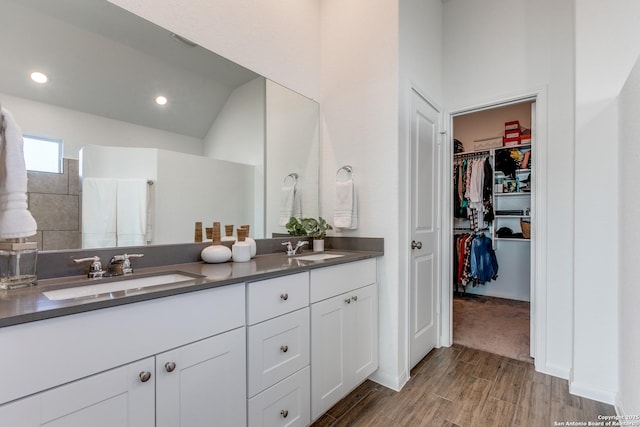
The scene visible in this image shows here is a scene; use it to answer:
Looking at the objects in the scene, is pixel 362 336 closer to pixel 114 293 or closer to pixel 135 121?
pixel 114 293

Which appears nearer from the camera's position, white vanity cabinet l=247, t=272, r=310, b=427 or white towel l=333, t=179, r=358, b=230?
white vanity cabinet l=247, t=272, r=310, b=427

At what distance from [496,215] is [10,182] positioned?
4434mm

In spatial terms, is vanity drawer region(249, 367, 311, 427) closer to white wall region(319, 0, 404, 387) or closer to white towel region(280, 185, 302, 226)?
white wall region(319, 0, 404, 387)

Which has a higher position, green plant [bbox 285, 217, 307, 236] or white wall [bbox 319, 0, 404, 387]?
white wall [bbox 319, 0, 404, 387]

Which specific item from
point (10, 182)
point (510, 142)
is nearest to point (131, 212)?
point (10, 182)

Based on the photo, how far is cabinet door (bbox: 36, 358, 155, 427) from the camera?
76cm

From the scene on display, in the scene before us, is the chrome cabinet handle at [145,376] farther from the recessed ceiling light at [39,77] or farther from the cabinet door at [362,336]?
the recessed ceiling light at [39,77]

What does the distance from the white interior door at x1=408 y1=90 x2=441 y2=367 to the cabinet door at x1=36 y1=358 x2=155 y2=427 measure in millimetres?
1689

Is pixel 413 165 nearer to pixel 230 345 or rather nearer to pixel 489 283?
pixel 230 345

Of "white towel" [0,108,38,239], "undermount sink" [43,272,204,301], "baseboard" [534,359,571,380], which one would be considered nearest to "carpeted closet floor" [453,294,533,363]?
"baseboard" [534,359,571,380]

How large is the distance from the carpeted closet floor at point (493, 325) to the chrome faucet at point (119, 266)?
2.62 meters

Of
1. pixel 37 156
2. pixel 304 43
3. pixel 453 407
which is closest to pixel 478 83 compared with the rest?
pixel 304 43

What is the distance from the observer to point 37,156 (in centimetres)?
117

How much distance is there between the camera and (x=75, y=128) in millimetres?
1265
